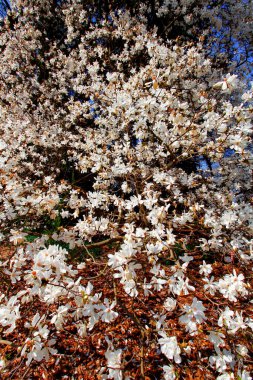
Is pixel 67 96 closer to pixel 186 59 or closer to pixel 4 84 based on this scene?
pixel 4 84

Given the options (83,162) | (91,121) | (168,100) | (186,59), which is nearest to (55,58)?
(91,121)

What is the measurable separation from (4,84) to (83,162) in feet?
20.1

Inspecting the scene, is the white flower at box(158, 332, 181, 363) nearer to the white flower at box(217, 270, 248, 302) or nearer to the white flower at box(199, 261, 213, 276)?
the white flower at box(217, 270, 248, 302)

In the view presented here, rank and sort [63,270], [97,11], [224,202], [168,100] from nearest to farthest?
[63,270] < [168,100] < [224,202] < [97,11]

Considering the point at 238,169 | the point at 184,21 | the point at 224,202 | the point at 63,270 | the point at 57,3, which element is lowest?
the point at 63,270

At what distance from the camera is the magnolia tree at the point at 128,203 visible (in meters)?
1.84

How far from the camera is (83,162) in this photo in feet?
12.8

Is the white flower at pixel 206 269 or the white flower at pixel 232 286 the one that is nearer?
the white flower at pixel 232 286

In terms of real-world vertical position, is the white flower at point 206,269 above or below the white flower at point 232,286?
below

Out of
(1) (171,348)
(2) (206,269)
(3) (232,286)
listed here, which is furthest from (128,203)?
(1) (171,348)

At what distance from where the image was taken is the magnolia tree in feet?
6.05

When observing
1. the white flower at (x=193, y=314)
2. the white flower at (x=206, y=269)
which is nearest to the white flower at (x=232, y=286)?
the white flower at (x=193, y=314)

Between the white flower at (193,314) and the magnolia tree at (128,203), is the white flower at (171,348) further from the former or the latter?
the white flower at (193,314)

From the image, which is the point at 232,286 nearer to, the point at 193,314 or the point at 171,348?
the point at 193,314
